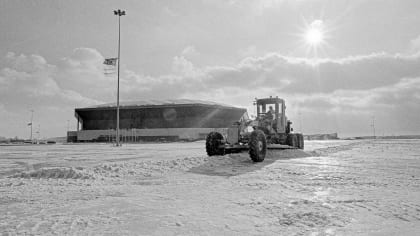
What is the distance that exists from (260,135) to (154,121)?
266 ft

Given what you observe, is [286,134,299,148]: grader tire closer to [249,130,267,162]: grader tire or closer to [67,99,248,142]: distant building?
[249,130,267,162]: grader tire

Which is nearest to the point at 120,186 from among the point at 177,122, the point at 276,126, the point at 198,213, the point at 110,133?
the point at 198,213

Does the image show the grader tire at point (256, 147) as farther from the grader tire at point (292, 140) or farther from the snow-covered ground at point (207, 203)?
the grader tire at point (292, 140)

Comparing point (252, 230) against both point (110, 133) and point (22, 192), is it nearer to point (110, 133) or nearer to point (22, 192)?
point (22, 192)

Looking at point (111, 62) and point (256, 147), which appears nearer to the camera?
point (256, 147)

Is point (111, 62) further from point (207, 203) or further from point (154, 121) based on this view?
point (154, 121)

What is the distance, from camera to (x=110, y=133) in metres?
92.7

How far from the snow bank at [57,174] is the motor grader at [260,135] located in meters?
7.12

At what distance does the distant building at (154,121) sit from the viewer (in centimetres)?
8919

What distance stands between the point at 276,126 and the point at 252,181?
10.1m

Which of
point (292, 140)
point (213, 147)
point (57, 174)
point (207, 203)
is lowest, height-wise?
point (207, 203)

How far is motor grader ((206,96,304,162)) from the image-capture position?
538 inches

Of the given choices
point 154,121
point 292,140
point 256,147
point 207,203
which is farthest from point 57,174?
point 154,121

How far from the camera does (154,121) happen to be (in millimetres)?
92188
